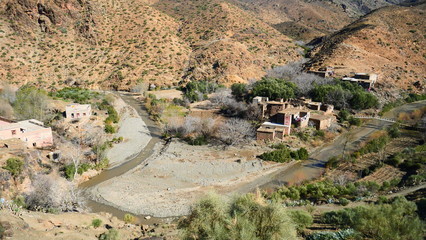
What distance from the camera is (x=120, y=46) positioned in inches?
2724

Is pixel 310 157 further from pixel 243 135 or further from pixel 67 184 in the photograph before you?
pixel 67 184

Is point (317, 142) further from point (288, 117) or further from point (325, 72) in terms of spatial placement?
point (325, 72)

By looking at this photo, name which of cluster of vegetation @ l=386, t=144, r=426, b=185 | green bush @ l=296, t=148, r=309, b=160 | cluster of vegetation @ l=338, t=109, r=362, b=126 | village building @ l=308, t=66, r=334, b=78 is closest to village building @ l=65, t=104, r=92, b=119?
green bush @ l=296, t=148, r=309, b=160

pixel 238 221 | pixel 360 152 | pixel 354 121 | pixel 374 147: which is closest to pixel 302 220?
pixel 238 221

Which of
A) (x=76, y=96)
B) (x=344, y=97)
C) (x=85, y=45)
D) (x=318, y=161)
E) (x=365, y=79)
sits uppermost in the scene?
(x=85, y=45)

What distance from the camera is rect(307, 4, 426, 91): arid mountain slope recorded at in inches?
2335

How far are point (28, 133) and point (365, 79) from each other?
53.6 metres

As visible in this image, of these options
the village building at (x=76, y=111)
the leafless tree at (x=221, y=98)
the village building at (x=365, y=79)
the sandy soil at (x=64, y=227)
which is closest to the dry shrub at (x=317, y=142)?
the leafless tree at (x=221, y=98)

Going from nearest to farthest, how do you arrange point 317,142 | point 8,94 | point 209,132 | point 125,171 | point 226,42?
point 125,171 → point 317,142 → point 209,132 → point 8,94 → point 226,42

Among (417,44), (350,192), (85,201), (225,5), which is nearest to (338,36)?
(417,44)

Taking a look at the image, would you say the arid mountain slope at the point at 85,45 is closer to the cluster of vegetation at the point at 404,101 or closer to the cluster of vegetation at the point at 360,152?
the cluster of vegetation at the point at 404,101

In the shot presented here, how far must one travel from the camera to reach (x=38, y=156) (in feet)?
86.0

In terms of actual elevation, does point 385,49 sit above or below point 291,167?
above

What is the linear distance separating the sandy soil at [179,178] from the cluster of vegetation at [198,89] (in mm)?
18699
